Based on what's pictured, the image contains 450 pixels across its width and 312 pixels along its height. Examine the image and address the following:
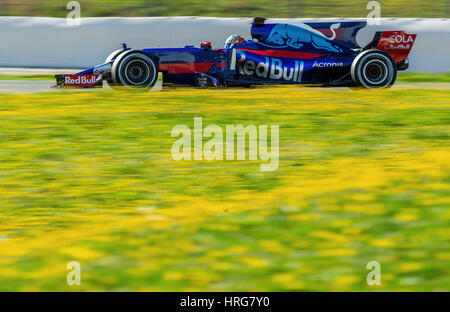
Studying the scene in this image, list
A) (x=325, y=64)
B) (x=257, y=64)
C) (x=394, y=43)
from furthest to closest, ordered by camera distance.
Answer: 1. (x=394, y=43)
2. (x=325, y=64)
3. (x=257, y=64)

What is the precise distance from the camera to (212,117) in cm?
892

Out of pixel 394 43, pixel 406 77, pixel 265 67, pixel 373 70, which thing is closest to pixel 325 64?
pixel 373 70

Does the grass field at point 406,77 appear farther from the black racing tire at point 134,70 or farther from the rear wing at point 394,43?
the black racing tire at point 134,70

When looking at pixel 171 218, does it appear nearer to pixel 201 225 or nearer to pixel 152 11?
pixel 201 225

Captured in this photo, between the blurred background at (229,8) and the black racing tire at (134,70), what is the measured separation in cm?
540

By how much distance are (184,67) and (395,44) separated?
11.3ft

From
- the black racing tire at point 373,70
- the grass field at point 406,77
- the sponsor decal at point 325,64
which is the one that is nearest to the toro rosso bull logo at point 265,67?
→ the sponsor decal at point 325,64

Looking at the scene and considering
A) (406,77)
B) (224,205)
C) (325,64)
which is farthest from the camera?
(406,77)

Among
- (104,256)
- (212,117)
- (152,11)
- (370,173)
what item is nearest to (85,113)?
(212,117)

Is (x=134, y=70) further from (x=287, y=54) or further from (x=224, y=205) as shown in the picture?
(x=224, y=205)

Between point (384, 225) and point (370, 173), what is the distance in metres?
1.37

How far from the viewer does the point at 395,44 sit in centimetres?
1132

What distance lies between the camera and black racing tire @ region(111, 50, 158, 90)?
34.6 feet
